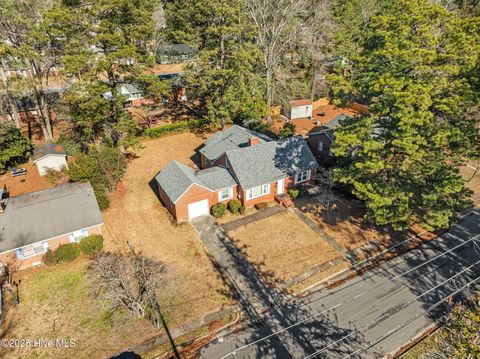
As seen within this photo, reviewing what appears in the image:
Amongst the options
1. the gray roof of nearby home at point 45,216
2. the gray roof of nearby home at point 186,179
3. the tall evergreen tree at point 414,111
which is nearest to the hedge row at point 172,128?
the gray roof of nearby home at point 186,179

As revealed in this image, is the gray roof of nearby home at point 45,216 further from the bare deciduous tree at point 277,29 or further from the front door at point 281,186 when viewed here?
the bare deciduous tree at point 277,29

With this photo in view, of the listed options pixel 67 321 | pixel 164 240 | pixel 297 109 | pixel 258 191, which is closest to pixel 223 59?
pixel 297 109

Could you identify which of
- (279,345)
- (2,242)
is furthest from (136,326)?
(2,242)

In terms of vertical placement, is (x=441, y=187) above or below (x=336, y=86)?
below

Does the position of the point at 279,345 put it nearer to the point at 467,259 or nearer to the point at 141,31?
the point at 467,259

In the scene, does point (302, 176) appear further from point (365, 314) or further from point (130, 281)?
point (130, 281)

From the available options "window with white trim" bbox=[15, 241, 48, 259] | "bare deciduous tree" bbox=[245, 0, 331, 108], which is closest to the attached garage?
"window with white trim" bbox=[15, 241, 48, 259]
